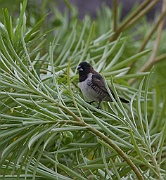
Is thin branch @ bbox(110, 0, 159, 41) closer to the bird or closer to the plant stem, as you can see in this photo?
the bird

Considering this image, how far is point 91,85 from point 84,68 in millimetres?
97

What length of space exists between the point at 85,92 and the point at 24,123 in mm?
299

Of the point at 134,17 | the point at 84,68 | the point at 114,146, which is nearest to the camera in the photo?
the point at 114,146

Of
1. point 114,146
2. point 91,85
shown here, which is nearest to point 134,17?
point 91,85

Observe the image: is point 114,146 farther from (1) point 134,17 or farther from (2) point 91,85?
(1) point 134,17

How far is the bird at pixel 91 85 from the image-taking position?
888mm

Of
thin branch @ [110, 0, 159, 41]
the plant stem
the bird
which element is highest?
thin branch @ [110, 0, 159, 41]

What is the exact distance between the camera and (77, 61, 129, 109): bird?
89 cm

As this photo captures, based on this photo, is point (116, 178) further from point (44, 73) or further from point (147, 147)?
point (44, 73)

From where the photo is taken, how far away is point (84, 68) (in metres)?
0.95

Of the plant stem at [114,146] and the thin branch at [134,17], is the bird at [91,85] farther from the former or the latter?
the thin branch at [134,17]

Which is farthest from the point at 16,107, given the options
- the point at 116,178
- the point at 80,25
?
the point at 80,25

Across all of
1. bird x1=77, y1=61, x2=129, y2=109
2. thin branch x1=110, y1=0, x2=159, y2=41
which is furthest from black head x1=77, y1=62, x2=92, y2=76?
thin branch x1=110, y1=0, x2=159, y2=41

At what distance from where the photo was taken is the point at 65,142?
70 cm
